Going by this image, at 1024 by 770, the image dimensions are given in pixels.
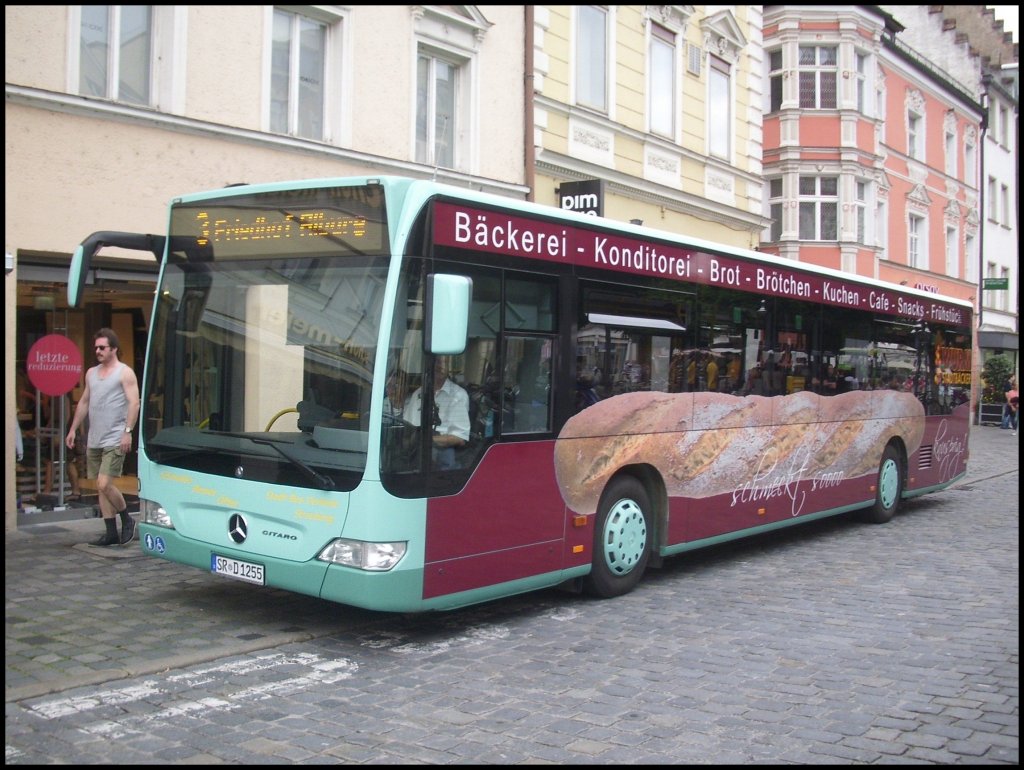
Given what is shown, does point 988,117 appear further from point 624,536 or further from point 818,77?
point 624,536

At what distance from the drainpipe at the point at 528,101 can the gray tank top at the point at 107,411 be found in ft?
26.7

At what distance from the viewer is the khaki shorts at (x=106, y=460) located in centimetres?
912

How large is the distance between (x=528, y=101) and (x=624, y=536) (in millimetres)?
9647

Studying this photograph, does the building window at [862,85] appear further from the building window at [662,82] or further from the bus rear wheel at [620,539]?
the bus rear wheel at [620,539]

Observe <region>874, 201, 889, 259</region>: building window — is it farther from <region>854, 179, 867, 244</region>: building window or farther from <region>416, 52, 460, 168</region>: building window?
<region>416, 52, 460, 168</region>: building window

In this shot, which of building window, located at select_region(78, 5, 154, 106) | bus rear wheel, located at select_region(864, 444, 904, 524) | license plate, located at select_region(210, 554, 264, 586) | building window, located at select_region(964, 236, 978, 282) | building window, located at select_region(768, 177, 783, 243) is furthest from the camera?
building window, located at select_region(964, 236, 978, 282)

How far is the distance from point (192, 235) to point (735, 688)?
14.9 ft

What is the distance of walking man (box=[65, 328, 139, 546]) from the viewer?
9.16 metres

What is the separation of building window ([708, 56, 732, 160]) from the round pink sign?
14055 millimetres

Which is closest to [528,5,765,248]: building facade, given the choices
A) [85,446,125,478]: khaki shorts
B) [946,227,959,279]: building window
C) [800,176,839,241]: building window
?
[800,176,839,241]: building window

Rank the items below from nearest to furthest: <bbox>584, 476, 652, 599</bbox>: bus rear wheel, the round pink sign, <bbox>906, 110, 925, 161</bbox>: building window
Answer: <bbox>584, 476, 652, 599</bbox>: bus rear wheel → the round pink sign → <bbox>906, 110, 925, 161</bbox>: building window

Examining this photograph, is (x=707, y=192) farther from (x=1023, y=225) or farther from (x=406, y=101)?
(x=1023, y=225)

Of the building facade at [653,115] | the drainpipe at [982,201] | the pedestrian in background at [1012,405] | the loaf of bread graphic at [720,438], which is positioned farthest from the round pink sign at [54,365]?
the drainpipe at [982,201]

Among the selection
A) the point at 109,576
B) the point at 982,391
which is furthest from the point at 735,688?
the point at 982,391
